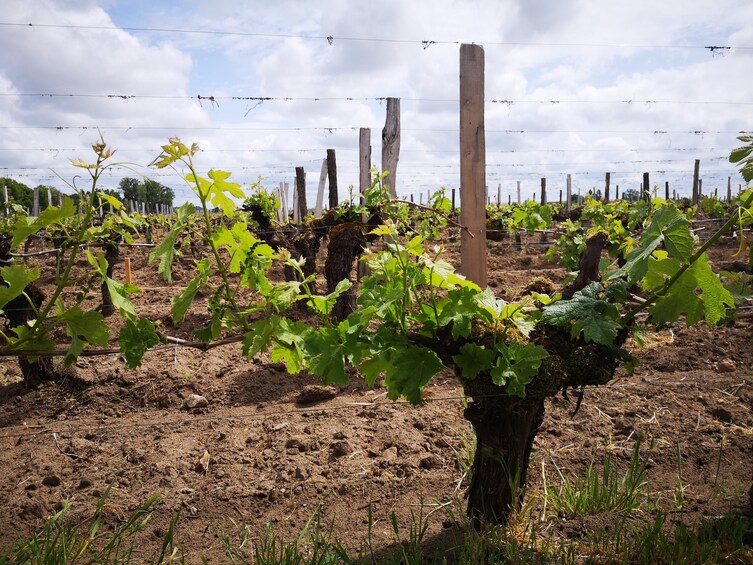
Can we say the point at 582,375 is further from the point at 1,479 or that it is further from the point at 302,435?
the point at 1,479

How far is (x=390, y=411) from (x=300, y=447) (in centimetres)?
72

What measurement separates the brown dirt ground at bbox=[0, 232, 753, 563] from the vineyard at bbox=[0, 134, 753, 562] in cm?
2

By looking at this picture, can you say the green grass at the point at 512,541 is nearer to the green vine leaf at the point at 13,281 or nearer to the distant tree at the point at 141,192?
the green vine leaf at the point at 13,281

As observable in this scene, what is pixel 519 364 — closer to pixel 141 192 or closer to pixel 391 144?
pixel 391 144

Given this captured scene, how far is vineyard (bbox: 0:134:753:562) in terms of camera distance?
194 cm

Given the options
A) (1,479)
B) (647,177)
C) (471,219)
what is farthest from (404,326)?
(647,177)

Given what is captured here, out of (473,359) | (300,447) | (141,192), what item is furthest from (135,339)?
(141,192)

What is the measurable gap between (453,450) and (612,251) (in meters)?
3.15

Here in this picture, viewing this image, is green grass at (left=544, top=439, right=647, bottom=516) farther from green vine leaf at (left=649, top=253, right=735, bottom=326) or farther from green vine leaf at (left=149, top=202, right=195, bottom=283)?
green vine leaf at (left=149, top=202, right=195, bottom=283)

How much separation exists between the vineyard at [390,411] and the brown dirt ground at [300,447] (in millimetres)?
16

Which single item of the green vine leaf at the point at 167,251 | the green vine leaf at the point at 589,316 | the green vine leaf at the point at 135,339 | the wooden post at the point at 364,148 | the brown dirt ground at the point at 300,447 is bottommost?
the brown dirt ground at the point at 300,447

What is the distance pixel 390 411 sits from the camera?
3.98 metres

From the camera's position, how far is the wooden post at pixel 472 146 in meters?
3.97

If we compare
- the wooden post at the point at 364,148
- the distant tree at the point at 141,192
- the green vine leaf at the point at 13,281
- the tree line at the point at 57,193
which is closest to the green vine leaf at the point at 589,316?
the green vine leaf at the point at 13,281
